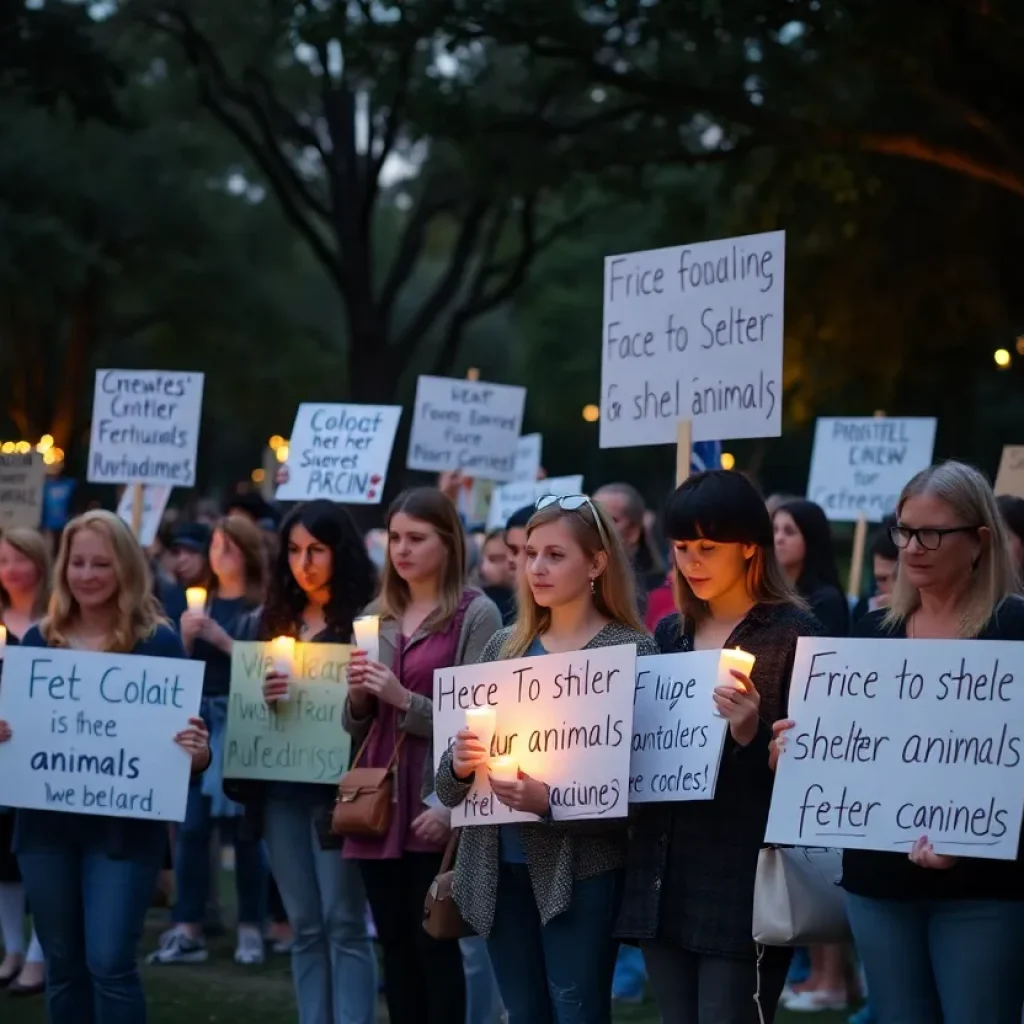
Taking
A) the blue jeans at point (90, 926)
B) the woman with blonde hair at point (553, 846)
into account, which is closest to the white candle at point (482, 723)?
the woman with blonde hair at point (553, 846)

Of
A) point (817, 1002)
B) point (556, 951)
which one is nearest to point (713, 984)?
point (556, 951)

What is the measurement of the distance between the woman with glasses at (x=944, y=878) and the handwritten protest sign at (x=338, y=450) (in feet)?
17.9

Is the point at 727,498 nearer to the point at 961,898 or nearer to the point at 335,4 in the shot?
the point at 961,898

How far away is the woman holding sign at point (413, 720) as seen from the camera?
5.90m

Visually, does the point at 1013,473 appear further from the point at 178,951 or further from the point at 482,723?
the point at 482,723

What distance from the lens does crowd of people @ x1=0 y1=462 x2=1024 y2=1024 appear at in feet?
14.3

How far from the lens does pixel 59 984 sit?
19.1ft

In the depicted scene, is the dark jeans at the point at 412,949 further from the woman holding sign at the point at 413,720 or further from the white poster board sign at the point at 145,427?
the white poster board sign at the point at 145,427

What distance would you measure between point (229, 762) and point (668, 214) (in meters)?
15.7

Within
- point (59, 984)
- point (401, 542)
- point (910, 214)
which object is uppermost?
point (910, 214)

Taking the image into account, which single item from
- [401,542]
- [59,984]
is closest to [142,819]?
[59,984]

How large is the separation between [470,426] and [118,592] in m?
5.83

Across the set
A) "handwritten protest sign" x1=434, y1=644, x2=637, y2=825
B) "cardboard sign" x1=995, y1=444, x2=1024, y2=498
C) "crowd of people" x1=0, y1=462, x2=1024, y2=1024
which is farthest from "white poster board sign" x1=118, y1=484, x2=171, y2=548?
"handwritten protest sign" x1=434, y1=644, x2=637, y2=825

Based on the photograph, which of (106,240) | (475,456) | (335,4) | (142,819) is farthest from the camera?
(106,240)
